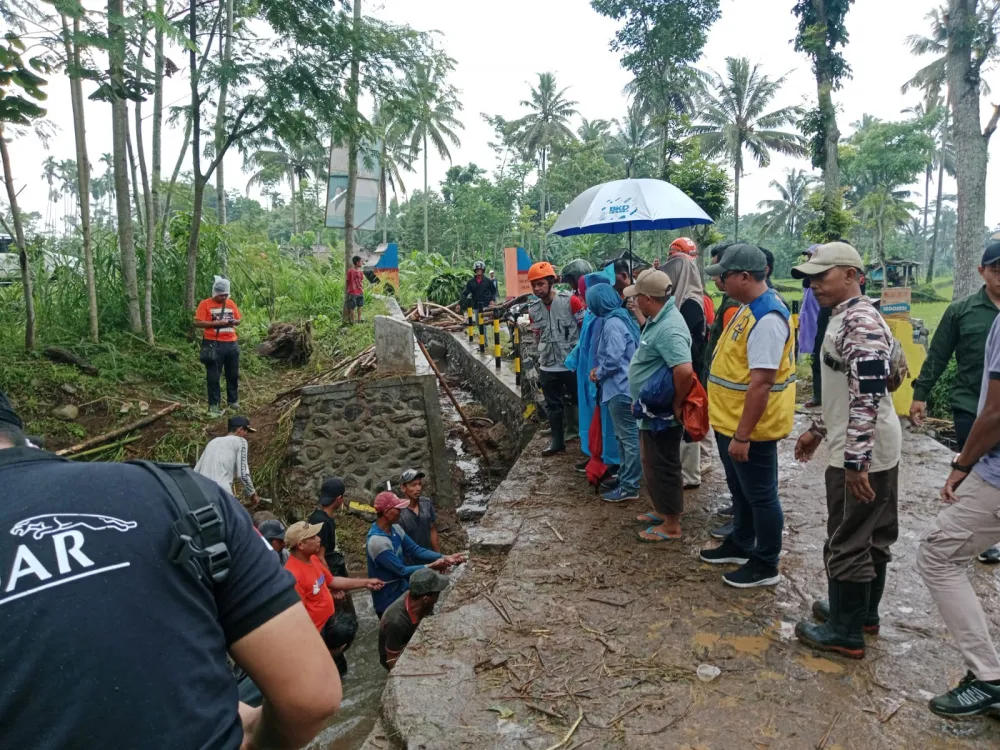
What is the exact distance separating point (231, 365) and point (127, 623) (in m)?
7.80

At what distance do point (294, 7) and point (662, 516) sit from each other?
8630 millimetres

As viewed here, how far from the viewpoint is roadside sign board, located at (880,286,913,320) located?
7035 millimetres

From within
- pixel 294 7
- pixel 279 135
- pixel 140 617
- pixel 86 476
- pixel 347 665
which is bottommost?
pixel 347 665

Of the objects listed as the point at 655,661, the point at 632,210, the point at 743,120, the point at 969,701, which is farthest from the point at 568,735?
the point at 743,120

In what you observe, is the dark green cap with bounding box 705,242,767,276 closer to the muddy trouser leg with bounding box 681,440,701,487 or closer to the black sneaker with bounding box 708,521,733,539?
the black sneaker with bounding box 708,521,733,539

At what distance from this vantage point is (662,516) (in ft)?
14.1

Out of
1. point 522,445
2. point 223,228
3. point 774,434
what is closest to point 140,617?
point 774,434

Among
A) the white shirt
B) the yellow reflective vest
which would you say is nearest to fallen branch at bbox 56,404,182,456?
the white shirt

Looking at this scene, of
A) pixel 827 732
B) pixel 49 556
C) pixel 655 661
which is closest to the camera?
pixel 49 556

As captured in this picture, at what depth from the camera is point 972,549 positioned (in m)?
2.44

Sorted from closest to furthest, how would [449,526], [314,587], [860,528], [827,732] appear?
1. [827,732]
2. [860,528]
3. [314,587]
4. [449,526]

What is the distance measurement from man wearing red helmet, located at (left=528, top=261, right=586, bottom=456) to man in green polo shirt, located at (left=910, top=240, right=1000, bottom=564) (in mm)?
2926

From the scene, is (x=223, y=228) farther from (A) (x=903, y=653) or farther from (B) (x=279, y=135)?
(A) (x=903, y=653)

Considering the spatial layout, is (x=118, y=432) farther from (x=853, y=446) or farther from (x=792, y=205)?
(x=792, y=205)
